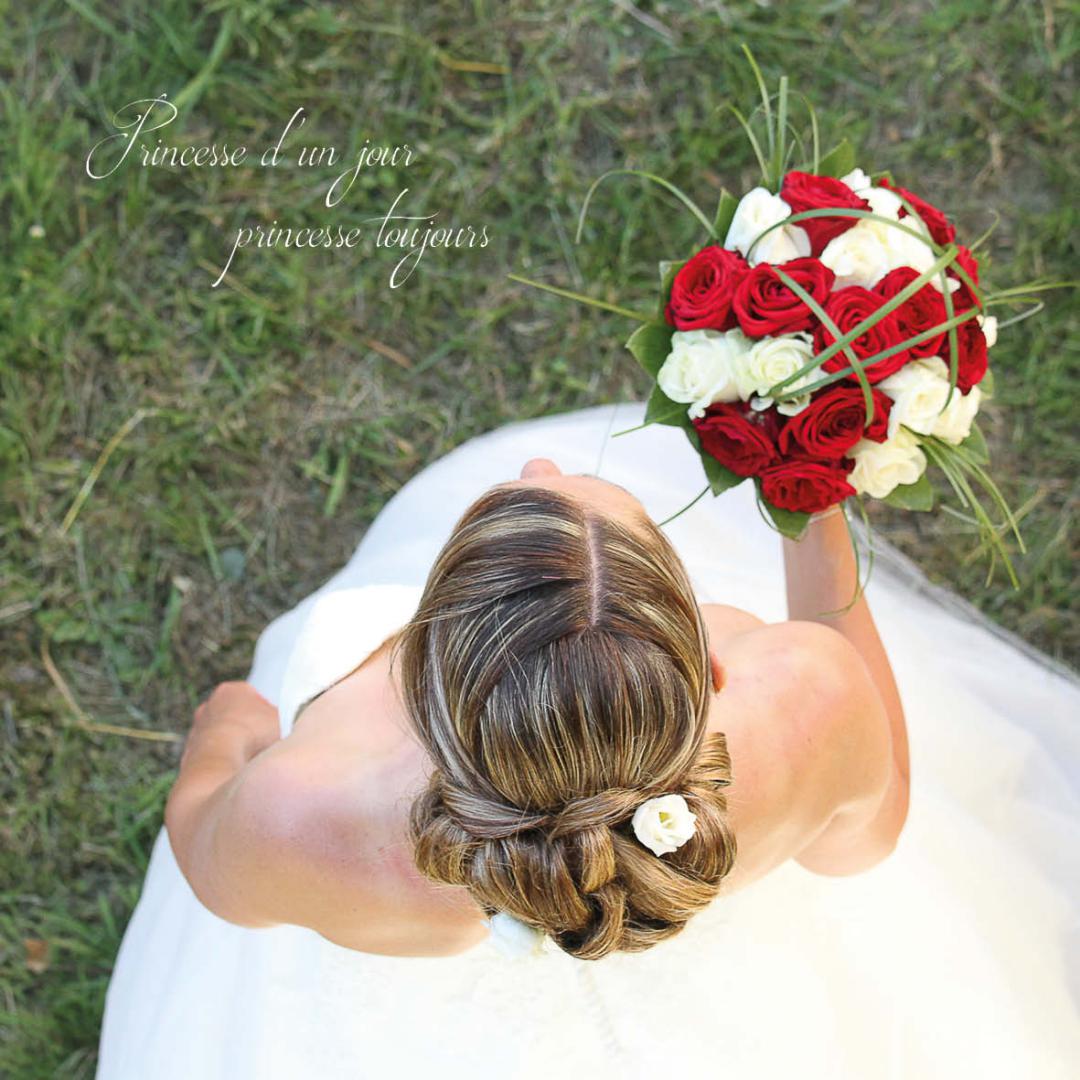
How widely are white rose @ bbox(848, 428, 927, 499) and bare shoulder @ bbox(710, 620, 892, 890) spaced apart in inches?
9.7

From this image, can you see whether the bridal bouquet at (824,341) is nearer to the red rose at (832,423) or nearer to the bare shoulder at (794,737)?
the red rose at (832,423)

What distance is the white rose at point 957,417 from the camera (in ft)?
5.47

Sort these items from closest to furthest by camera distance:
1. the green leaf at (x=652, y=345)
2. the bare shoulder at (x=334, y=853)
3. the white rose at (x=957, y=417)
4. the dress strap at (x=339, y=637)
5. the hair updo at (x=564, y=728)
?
1. the hair updo at (x=564, y=728)
2. the bare shoulder at (x=334, y=853)
3. the white rose at (x=957, y=417)
4. the green leaf at (x=652, y=345)
5. the dress strap at (x=339, y=637)

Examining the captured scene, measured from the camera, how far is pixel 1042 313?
3.15 meters

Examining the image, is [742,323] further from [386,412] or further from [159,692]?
[159,692]

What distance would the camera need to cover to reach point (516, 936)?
1.29 meters

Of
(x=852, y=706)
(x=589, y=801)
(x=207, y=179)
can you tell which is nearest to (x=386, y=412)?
(x=207, y=179)

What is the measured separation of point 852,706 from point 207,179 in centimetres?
240

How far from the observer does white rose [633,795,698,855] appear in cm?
121

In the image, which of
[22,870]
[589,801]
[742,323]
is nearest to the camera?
[589,801]

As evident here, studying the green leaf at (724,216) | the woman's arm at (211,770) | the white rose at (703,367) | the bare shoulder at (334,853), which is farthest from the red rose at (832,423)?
the woman's arm at (211,770)

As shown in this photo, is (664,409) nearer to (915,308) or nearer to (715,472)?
(715,472)

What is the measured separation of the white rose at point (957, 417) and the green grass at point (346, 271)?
4.91 ft

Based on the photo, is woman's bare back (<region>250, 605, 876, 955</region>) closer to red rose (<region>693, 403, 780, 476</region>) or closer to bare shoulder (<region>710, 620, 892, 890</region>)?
bare shoulder (<region>710, 620, 892, 890</region>)
